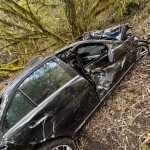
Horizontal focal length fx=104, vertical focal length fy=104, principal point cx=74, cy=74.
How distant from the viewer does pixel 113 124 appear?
2.14 meters

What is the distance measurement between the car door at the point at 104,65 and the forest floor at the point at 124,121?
0.41 m

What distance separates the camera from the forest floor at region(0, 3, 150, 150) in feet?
6.00

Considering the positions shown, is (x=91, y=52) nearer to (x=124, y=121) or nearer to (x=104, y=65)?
(x=104, y=65)

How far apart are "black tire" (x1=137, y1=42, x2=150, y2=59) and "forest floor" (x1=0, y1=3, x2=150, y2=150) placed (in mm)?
491

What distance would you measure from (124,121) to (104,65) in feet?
3.98

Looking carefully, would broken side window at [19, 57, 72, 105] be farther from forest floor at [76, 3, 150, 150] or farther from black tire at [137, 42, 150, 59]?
black tire at [137, 42, 150, 59]

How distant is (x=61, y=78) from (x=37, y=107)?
59 cm

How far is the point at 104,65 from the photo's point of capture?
2279 mm

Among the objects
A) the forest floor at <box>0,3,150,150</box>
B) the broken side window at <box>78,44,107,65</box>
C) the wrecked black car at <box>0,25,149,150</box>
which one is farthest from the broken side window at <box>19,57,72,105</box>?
the forest floor at <box>0,3,150,150</box>

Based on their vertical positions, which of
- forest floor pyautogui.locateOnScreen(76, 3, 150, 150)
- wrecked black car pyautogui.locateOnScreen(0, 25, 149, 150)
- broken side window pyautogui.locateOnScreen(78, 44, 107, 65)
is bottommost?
forest floor pyautogui.locateOnScreen(76, 3, 150, 150)

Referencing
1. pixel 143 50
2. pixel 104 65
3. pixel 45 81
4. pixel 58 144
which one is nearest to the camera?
pixel 58 144

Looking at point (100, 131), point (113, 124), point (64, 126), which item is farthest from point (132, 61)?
point (64, 126)

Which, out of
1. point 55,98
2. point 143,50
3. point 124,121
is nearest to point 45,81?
point 55,98

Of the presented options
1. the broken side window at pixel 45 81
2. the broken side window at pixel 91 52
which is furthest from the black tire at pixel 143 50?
the broken side window at pixel 45 81
